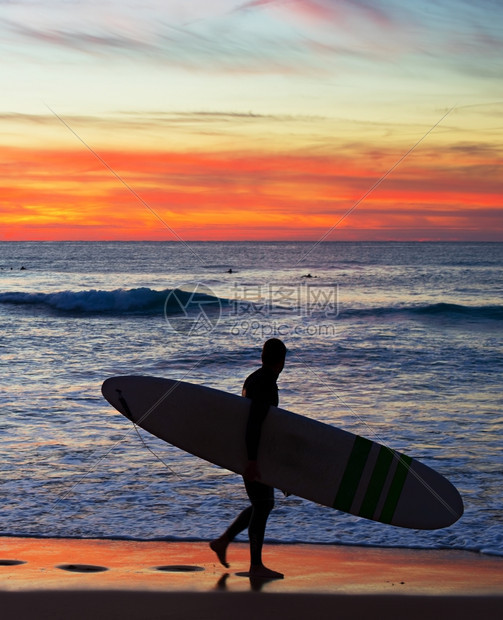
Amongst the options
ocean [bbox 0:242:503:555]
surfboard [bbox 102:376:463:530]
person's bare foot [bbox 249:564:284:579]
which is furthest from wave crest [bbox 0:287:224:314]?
person's bare foot [bbox 249:564:284:579]

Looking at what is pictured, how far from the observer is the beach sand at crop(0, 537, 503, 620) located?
3.19m

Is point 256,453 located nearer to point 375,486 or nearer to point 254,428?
point 254,428

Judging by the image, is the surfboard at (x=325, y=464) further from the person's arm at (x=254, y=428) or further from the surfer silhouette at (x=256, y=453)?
the person's arm at (x=254, y=428)

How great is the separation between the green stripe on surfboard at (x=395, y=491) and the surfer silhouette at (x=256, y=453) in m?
0.79

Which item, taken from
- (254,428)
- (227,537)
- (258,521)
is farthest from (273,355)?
(227,537)

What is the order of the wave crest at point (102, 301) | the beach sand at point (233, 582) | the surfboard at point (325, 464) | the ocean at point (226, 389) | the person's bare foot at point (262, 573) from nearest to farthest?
the beach sand at point (233, 582)
the person's bare foot at point (262, 573)
the surfboard at point (325, 464)
the ocean at point (226, 389)
the wave crest at point (102, 301)

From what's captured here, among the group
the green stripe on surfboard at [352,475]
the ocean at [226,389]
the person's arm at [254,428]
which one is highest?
the person's arm at [254,428]

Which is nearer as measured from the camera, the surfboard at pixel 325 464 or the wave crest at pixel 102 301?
the surfboard at pixel 325 464

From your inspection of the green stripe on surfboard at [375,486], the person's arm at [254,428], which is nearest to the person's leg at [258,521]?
the person's arm at [254,428]

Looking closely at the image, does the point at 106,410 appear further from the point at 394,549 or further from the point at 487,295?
the point at 487,295

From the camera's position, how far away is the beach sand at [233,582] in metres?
3.19

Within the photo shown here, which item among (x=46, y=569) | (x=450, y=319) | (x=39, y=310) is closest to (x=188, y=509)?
(x=46, y=569)


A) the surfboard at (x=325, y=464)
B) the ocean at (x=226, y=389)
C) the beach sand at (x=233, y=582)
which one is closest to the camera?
the beach sand at (x=233, y=582)

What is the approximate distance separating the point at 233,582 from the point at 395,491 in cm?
121
